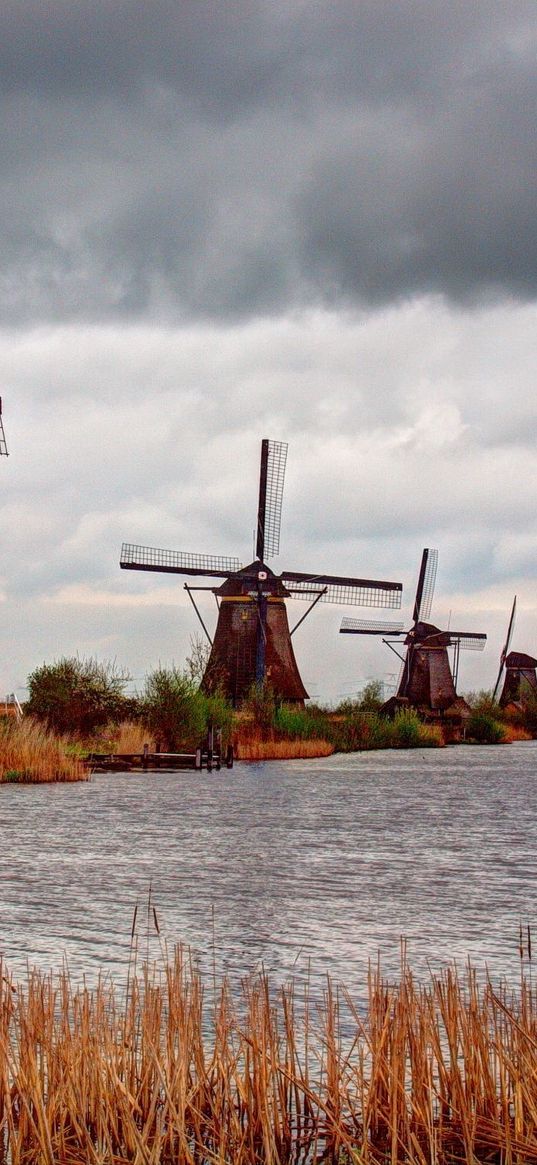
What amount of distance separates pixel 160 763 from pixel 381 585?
21.1 m

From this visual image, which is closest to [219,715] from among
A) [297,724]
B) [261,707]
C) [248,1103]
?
[261,707]

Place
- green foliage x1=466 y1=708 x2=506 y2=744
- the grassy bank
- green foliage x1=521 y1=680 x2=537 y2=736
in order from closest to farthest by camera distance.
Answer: the grassy bank
green foliage x1=466 y1=708 x2=506 y2=744
green foliage x1=521 y1=680 x2=537 y2=736

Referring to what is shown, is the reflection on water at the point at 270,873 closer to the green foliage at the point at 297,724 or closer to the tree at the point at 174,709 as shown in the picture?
the tree at the point at 174,709

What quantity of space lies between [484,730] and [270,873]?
5444 cm

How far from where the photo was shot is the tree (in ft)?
135

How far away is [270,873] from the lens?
677 inches

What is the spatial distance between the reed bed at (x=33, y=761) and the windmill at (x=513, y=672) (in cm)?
5614

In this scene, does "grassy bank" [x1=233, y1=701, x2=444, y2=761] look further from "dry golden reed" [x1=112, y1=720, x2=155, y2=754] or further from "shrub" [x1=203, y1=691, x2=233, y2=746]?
"dry golden reed" [x1=112, y1=720, x2=155, y2=754]

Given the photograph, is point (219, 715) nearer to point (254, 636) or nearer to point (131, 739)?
point (131, 739)

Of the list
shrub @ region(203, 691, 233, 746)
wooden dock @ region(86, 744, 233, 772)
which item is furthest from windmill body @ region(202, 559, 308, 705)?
wooden dock @ region(86, 744, 233, 772)

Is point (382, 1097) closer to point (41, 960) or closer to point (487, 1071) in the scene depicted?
point (487, 1071)

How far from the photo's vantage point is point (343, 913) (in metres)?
13.8

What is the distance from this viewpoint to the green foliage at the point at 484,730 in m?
70.1

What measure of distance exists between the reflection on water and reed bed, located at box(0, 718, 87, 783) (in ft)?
2.64
